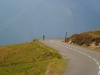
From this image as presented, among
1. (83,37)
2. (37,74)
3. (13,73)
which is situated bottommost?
(13,73)

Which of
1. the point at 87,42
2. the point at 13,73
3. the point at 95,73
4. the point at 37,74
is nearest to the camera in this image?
the point at 95,73

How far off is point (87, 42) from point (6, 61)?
18.8 metres

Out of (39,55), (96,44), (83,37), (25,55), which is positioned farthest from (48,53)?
(83,37)

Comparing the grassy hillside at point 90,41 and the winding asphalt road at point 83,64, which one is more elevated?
the grassy hillside at point 90,41

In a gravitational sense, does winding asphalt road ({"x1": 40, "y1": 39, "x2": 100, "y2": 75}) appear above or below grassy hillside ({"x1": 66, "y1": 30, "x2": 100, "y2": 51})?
below

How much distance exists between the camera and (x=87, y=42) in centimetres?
4562

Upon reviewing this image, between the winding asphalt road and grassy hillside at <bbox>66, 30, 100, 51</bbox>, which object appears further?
grassy hillside at <bbox>66, 30, 100, 51</bbox>

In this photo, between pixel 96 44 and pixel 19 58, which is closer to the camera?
pixel 19 58

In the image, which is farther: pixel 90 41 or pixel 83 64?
pixel 90 41

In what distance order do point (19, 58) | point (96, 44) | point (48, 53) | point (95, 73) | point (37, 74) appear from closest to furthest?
point (95, 73)
point (37, 74)
point (48, 53)
point (19, 58)
point (96, 44)

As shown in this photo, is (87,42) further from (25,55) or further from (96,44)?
(25,55)

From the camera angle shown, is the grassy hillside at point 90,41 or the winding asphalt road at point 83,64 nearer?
the winding asphalt road at point 83,64

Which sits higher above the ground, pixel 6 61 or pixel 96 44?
pixel 96 44

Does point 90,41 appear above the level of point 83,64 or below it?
above
